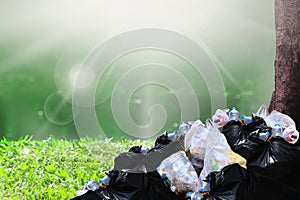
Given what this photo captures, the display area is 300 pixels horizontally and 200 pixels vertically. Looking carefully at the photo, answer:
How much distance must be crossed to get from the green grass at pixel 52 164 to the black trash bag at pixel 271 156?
83.6 inches

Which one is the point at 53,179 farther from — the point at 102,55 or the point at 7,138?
the point at 7,138

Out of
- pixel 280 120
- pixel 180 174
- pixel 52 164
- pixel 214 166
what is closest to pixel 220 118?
pixel 280 120

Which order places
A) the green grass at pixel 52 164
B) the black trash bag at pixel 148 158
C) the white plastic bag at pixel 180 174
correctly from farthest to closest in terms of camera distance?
the green grass at pixel 52 164 → the black trash bag at pixel 148 158 → the white plastic bag at pixel 180 174

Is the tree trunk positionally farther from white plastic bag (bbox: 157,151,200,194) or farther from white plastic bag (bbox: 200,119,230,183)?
white plastic bag (bbox: 157,151,200,194)

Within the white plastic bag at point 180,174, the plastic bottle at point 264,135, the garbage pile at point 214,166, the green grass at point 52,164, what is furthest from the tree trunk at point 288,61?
the green grass at point 52,164

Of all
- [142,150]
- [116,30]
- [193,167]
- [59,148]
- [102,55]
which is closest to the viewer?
[193,167]

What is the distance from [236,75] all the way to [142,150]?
380 centimetres

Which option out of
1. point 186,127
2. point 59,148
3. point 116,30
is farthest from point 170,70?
point 186,127

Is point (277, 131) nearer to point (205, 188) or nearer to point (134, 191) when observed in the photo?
point (205, 188)

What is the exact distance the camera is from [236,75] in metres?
6.61

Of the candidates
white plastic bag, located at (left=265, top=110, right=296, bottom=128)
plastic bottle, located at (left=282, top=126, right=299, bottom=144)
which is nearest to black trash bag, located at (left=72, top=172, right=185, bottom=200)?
plastic bottle, located at (left=282, top=126, right=299, bottom=144)

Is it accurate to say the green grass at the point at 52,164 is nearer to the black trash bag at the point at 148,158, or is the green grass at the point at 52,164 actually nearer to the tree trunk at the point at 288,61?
the black trash bag at the point at 148,158

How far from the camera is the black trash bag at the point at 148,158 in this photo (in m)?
2.88

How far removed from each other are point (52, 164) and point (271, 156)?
9.93 feet
